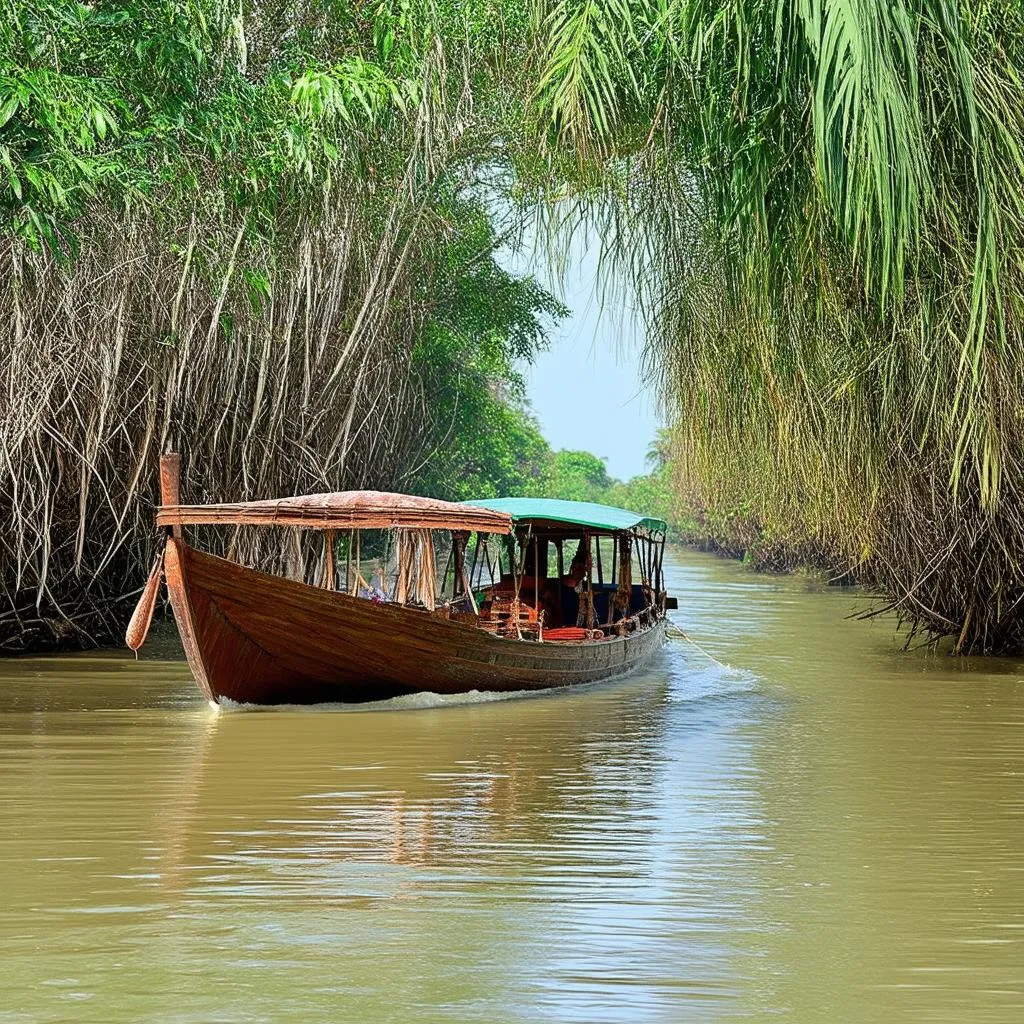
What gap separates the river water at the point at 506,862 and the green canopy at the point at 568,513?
2.20m

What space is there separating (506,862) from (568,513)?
24.8ft

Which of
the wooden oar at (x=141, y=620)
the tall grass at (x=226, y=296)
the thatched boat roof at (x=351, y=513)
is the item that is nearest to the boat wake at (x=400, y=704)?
the wooden oar at (x=141, y=620)

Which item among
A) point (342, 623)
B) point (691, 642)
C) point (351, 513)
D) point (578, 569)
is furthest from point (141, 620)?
point (691, 642)

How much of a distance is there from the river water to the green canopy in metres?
2.20

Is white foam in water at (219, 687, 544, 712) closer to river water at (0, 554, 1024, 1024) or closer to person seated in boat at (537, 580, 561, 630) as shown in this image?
river water at (0, 554, 1024, 1024)

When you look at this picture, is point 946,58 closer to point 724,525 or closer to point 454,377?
point 454,377

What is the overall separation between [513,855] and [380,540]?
18.5m

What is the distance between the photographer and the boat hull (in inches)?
387

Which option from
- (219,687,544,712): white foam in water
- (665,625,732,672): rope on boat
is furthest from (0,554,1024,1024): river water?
(665,625,732,672): rope on boat

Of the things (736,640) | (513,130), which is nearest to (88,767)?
(513,130)

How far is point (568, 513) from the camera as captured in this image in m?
13.2

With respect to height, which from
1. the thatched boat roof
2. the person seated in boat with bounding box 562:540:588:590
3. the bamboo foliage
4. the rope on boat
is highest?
the bamboo foliage

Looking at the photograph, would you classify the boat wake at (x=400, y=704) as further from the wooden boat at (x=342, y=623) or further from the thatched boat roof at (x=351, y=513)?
the thatched boat roof at (x=351, y=513)

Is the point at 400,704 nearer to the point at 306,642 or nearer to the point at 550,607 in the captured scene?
the point at 306,642
